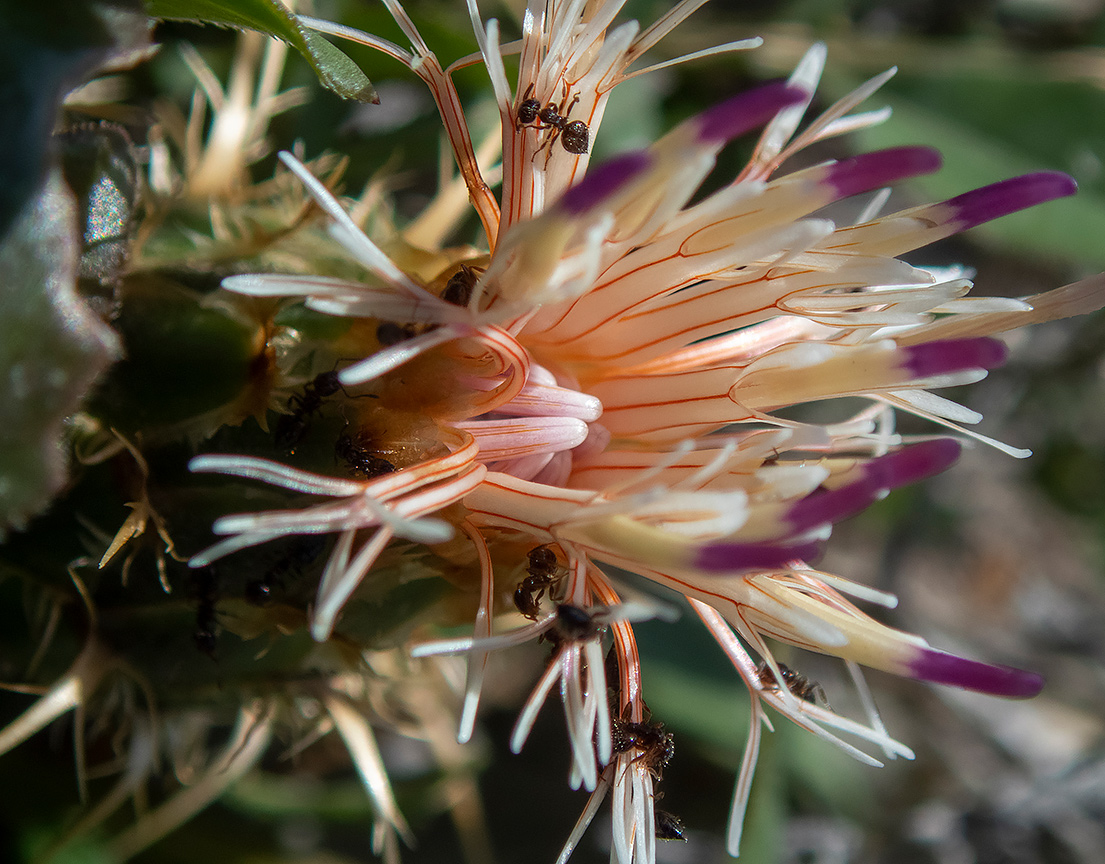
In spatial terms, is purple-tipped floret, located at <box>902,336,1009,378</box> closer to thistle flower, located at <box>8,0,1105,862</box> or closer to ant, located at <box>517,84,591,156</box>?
thistle flower, located at <box>8,0,1105,862</box>

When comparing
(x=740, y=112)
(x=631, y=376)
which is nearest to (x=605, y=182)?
(x=740, y=112)

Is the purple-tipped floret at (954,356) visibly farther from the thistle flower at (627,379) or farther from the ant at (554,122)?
the ant at (554,122)

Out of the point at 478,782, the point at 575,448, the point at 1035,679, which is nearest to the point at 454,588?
the point at 575,448

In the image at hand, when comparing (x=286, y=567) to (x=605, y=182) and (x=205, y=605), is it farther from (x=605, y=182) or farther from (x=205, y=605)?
(x=605, y=182)

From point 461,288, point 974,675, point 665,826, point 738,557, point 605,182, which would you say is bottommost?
point 665,826

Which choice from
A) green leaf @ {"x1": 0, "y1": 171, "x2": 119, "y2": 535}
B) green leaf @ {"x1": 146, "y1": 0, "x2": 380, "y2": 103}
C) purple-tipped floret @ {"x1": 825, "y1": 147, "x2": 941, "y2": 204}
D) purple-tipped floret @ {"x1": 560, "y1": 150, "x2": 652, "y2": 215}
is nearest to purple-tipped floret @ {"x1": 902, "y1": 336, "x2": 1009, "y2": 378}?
purple-tipped floret @ {"x1": 825, "y1": 147, "x2": 941, "y2": 204}

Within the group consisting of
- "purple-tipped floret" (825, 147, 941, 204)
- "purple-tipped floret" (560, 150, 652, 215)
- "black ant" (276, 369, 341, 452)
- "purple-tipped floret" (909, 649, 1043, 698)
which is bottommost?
"purple-tipped floret" (909, 649, 1043, 698)

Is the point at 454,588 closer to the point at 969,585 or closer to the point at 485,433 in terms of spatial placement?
the point at 485,433
